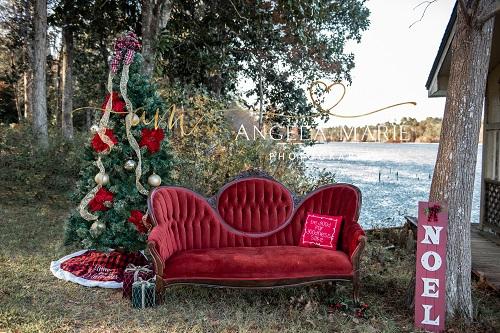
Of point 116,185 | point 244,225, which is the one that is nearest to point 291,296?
point 244,225

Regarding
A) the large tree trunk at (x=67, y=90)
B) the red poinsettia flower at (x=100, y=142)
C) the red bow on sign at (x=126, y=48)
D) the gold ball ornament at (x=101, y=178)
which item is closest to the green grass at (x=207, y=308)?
the gold ball ornament at (x=101, y=178)

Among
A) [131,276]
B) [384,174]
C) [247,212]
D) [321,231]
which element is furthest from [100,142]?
[384,174]

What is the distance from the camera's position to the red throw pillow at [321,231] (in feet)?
15.2

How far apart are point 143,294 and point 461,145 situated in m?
3.02

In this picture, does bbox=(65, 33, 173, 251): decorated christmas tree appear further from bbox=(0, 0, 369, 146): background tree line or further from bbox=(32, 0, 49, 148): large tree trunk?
bbox=(32, 0, 49, 148): large tree trunk

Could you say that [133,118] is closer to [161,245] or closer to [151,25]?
[161,245]

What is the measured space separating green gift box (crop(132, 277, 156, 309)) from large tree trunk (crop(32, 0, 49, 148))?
7775 millimetres

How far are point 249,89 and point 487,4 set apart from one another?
411 inches

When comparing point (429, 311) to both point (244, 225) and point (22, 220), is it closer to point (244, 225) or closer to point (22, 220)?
point (244, 225)

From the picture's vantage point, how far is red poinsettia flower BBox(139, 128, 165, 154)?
5.18 meters

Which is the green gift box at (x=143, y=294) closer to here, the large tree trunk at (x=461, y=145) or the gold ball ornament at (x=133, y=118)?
the gold ball ornament at (x=133, y=118)

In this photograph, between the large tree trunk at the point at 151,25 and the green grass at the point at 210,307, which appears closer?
the green grass at the point at 210,307

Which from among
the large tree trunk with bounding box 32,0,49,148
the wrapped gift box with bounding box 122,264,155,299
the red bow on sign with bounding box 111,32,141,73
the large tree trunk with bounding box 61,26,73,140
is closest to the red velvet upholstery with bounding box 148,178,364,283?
the wrapped gift box with bounding box 122,264,155,299

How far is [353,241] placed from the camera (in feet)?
14.2
